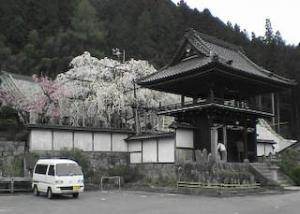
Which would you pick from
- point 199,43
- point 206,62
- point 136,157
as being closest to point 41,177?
point 136,157

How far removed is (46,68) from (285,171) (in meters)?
40.6

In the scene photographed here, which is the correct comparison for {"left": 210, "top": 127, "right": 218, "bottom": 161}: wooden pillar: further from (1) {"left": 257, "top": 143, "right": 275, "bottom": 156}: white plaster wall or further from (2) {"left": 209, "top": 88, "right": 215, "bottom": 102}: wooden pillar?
(1) {"left": 257, "top": 143, "right": 275, "bottom": 156}: white plaster wall

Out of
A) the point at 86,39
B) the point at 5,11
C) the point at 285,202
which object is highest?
the point at 5,11

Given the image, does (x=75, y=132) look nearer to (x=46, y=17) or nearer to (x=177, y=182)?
(x=177, y=182)

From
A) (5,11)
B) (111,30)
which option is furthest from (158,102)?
(5,11)

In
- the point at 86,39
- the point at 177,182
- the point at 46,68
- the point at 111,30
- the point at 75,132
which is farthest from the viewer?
the point at 111,30

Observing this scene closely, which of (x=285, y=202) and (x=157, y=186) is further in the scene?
(x=157, y=186)

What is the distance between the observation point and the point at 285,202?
17734 millimetres

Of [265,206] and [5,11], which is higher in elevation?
[5,11]

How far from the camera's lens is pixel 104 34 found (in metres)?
70.3

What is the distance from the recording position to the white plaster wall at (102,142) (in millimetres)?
30359

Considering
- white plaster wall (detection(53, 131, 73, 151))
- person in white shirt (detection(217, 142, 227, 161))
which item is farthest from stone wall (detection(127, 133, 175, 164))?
white plaster wall (detection(53, 131, 73, 151))

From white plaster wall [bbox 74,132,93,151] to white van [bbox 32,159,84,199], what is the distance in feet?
25.0

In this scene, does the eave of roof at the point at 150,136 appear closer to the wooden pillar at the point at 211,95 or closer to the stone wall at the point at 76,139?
the stone wall at the point at 76,139
